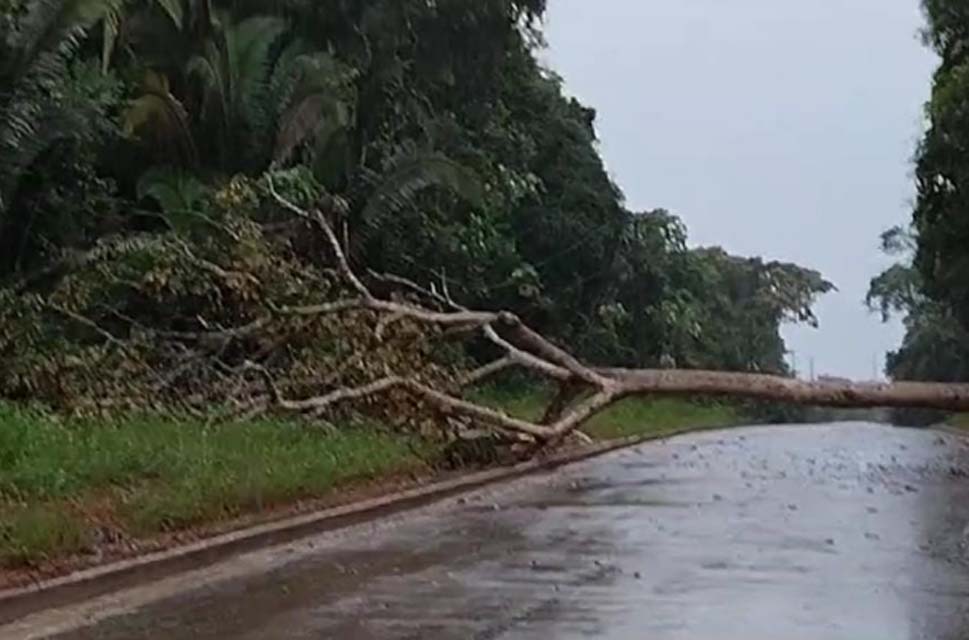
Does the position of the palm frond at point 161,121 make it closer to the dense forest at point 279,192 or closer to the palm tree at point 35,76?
the dense forest at point 279,192

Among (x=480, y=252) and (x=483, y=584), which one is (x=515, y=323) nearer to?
(x=483, y=584)

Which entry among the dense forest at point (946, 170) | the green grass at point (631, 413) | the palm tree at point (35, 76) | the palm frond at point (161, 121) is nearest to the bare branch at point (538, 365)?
the green grass at point (631, 413)

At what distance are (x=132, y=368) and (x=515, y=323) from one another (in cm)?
469

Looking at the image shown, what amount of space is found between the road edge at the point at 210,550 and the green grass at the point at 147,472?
42 cm

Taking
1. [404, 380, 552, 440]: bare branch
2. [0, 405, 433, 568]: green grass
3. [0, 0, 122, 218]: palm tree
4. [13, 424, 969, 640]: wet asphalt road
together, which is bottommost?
[13, 424, 969, 640]: wet asphalt road

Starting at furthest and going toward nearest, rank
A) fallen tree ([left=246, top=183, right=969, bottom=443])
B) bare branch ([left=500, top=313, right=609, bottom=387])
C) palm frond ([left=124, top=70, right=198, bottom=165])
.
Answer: palm frond ([left=124, top=70, right=198, bottom=165])
bare branch ([left=500, top=313, right=609, bottom=387])
fallen tree ([left=246, top=183, right=969, bottom=443])

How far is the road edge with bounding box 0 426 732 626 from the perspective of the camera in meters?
10.1

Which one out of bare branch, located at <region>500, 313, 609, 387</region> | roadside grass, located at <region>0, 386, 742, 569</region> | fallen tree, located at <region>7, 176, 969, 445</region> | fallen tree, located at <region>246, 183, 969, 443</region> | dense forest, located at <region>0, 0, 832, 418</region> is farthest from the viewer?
dense forest, located at <region>0, 0, 832, 418</region>

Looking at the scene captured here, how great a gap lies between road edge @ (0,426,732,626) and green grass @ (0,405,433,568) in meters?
0.42

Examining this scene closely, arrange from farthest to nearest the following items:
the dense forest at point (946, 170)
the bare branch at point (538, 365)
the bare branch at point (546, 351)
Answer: the dense forest at point (946, 170) → the bare branch at point (538, 365) → the bare branch at point (546, 351)

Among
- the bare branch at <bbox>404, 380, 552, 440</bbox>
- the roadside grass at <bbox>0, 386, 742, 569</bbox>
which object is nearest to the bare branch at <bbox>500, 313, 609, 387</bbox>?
the bare branch at <bbox>404, 380, 552, 440</bbox>

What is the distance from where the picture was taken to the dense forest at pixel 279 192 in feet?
67.1

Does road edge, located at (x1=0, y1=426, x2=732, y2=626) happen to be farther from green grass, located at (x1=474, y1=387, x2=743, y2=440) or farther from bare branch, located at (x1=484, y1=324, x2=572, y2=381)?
green grass, located at (x1=474, y1=387, x2=743, y2=440)

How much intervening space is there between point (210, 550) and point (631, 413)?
30020 millimetres
